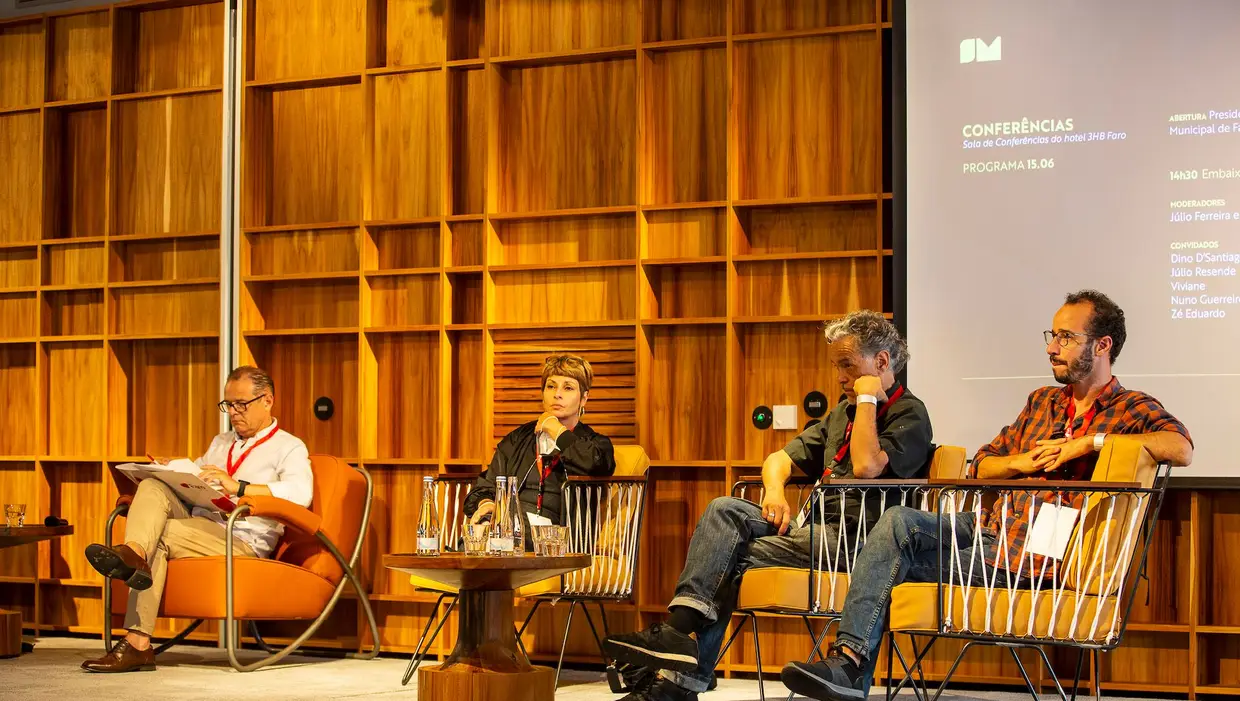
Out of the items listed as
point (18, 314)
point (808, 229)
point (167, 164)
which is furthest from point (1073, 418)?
point (18, 314)

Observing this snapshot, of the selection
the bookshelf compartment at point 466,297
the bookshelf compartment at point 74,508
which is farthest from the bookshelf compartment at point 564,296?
the bookshelf compartment at point 74,508

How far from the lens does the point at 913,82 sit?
5.36 meters

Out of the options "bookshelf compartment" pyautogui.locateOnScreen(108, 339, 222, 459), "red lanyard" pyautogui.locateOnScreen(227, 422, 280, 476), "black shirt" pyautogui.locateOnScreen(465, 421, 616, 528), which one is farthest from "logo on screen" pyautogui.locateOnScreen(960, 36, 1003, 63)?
"bookshelf compartment" pyautogui.locateOnScreen(108, 339, 222, 459)

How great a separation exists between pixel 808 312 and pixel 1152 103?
1471 millimetres

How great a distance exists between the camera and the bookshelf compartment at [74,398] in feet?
22.0

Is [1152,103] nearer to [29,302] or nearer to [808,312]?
→ [808,312]

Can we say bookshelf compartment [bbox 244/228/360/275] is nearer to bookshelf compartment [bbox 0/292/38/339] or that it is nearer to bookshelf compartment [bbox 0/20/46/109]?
bookshelf compartment [bbox 0/292/38/339]

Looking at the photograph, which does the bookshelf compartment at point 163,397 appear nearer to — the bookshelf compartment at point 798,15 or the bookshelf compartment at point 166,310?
the bookshelf compartment at point 166,310

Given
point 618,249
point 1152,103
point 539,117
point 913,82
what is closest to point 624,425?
point 618,249

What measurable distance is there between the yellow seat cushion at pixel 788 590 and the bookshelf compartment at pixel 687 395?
4.90 ft

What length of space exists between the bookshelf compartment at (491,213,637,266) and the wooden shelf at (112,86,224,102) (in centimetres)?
164

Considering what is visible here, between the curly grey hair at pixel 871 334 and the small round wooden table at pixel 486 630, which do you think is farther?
the curly grey hair at pixel 871 334

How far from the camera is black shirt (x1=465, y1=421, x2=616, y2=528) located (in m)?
5.23

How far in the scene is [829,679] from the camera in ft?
12.1
